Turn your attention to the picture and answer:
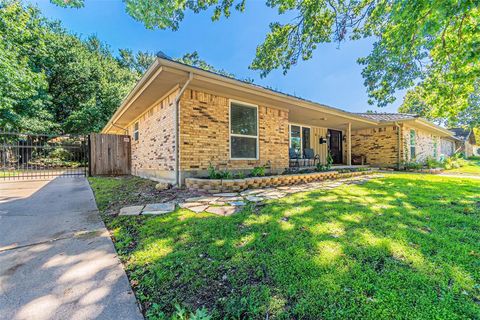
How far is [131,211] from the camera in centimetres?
335

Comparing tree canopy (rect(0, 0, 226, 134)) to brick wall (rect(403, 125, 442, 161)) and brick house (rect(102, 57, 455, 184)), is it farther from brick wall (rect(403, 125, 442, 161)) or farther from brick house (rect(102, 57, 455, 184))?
brick wall (rect(403, 125, 442, 161))

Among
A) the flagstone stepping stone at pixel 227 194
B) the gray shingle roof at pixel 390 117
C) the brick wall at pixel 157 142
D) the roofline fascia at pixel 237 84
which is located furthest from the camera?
the gray shingle roof at pixel 390 117

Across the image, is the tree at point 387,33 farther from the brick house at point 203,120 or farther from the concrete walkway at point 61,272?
the concrete walkway at point 61,272

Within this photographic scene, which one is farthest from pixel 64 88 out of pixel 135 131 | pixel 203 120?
pixel 203 120

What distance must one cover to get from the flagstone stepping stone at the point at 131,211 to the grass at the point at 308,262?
209mm

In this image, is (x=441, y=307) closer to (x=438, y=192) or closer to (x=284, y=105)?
(x=438, y=192)

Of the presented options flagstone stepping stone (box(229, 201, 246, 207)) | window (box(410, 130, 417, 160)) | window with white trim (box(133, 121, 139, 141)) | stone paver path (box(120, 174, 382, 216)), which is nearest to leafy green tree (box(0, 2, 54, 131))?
window with white trim (box(133, 121, 139, 141))

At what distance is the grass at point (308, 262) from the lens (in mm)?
1306

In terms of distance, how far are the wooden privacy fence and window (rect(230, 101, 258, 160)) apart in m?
6.41

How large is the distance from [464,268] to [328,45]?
7302 millimetres

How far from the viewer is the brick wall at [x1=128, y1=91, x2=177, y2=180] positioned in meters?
5.37

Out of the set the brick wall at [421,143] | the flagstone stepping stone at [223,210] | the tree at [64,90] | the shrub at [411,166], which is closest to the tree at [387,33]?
the brick wall at [421,143]

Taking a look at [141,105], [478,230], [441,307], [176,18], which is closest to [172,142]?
[141,105]

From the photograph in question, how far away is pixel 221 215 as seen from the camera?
9.84ft
